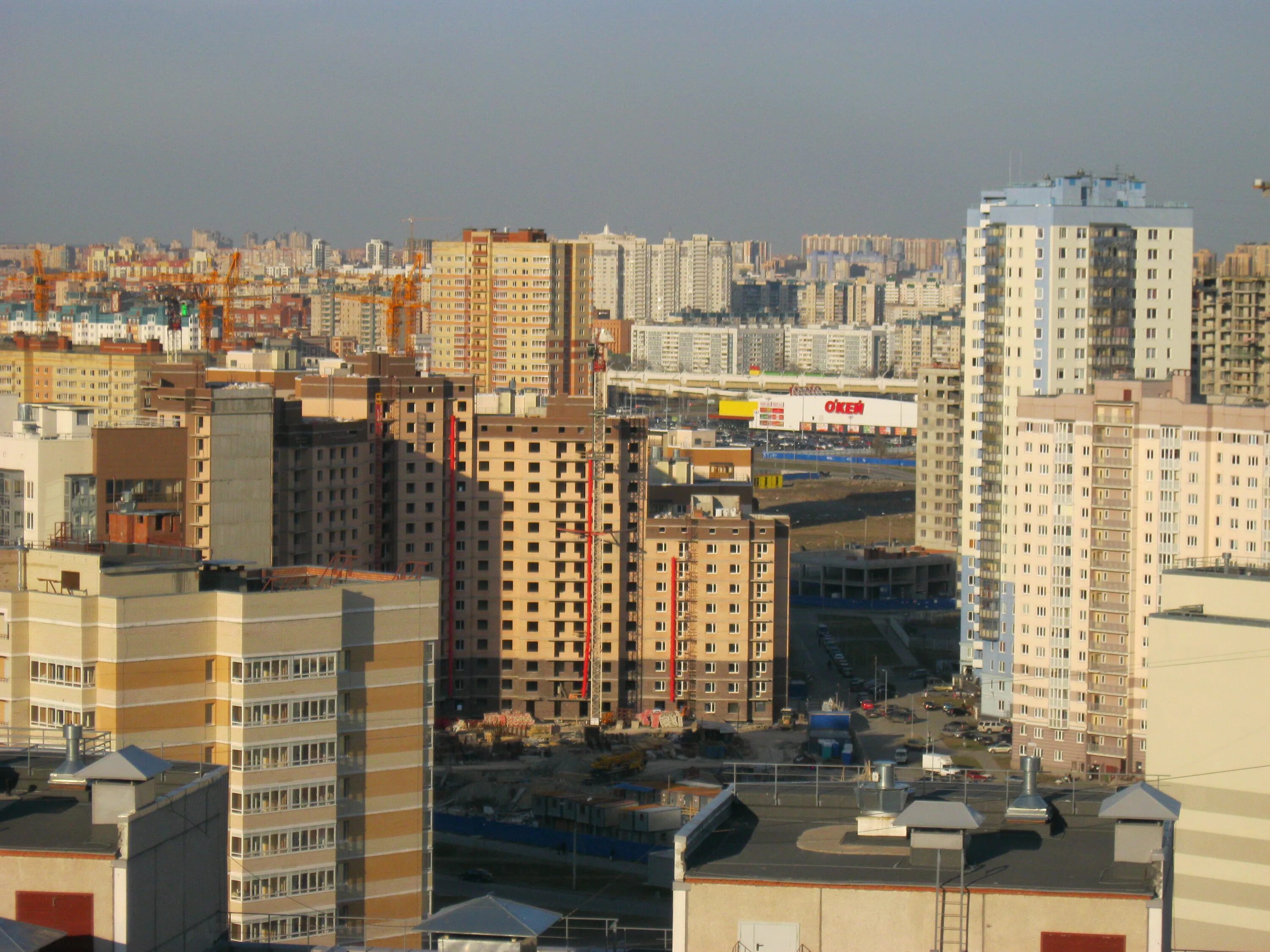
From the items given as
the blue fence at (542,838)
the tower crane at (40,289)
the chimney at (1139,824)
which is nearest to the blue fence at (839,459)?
the tower crane at (40,289)

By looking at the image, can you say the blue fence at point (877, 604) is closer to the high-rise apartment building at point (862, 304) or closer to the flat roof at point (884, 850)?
the flat roof at point (884, 850)

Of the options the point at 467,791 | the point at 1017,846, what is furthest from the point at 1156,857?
the point at 467,791

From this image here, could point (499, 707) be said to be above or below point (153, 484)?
below

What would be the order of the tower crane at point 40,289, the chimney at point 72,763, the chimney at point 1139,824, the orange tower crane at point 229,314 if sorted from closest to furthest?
the chimney at point 1139,824 < the chimney at point 72,763 < the orange tower crane at point 229,314 < the tower crane at point 40,289

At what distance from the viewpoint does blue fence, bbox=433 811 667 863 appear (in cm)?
2638

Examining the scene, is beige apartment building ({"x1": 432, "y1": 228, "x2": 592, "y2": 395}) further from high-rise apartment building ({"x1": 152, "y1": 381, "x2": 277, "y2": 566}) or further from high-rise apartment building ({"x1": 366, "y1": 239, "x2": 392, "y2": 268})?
high-rise apartment building ({"x1": 366, "y1": 239, "x2": 392, "y2": 268})

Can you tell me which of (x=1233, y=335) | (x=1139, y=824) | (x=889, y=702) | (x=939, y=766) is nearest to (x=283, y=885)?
(x=1139, y=824)

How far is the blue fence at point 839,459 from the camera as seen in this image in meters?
79.8

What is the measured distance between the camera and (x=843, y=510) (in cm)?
6588

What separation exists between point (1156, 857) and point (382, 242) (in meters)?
184

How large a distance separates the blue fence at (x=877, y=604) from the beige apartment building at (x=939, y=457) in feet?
7.81

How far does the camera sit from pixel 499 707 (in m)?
33.9

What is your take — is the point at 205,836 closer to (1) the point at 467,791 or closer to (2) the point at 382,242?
(1) the point at 467,791

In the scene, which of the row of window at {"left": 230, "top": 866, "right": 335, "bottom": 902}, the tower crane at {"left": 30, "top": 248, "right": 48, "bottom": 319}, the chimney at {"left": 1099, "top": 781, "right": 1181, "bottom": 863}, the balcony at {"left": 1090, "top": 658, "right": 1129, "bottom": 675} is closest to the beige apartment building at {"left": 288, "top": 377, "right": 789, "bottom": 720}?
the balcony at {"left": 1090, "top": 658, "right": 1129, "bottom": 675}
